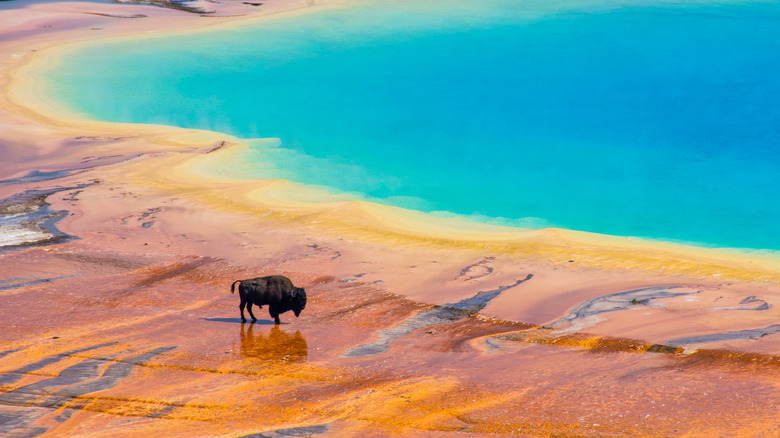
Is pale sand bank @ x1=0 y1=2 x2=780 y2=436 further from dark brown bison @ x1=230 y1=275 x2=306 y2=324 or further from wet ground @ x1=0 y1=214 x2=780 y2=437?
dark brown bison @ x1=230 y1=275 x2=306 y2=324

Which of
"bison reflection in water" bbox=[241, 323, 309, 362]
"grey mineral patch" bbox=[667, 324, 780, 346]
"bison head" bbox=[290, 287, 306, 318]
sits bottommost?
"grey mineral patch" bbox=[667, 324, 780, 346]

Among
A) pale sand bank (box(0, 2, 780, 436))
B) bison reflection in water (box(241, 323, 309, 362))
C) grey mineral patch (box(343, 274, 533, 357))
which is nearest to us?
pale sand bank (box(0, 2, 780, 436))

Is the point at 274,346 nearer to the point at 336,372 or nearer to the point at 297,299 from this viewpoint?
the point at 297,299

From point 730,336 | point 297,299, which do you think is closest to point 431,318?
point 297,299

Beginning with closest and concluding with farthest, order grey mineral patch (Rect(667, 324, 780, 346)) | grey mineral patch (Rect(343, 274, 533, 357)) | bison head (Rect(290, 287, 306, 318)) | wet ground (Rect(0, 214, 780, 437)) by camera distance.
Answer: wet ground (Rect(0, 214, 780, 437)) → grey mineral patch (Rect(343, 274, 533, 357)) → grey mineral patch (Rect(667, 324, 780, 346)) → bison head (Rect(290, 287, 306, 318))

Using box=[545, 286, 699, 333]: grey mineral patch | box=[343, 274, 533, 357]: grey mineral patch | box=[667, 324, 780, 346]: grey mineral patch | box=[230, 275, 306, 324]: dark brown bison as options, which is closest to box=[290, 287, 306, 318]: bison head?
box=[230, 275, 306, 324]: dark brown bison

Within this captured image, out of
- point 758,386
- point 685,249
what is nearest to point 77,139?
point 685,249

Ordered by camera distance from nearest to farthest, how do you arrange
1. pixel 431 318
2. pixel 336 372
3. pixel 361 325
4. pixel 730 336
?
pixel 336 372 → pixel 730 336 → pixel 361 325 → pixel 431 318
